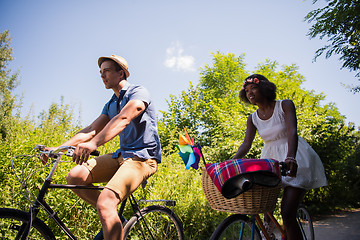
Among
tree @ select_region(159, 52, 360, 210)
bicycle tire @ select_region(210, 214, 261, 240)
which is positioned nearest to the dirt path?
tree @ select_region(159, 52, 360, 210)

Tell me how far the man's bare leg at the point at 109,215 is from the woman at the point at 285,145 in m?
1.33

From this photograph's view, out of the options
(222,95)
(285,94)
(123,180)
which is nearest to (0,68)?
(222,95)

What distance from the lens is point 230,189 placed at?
173cm

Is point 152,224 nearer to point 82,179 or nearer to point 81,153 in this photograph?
point 82,179

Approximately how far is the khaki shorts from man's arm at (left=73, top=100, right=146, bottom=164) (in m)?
0.33

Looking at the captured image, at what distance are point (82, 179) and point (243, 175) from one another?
134 cm

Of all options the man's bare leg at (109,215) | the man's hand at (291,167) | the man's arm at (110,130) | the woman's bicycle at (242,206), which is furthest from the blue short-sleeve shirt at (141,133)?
the man's hand at (291,167)

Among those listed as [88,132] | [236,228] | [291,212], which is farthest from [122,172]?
[291,212]

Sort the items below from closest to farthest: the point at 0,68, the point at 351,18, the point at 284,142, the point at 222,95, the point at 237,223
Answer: the point at 237,223, the point at 284,142, the point at 351,18, the point at 222,95, the point at 0,68

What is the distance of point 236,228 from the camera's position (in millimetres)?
2178

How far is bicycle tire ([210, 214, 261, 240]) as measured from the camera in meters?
2.04

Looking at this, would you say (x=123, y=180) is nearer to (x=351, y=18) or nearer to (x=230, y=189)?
(x=230, y=189)

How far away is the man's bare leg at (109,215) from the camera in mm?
1815

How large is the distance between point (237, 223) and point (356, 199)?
34.8ft
